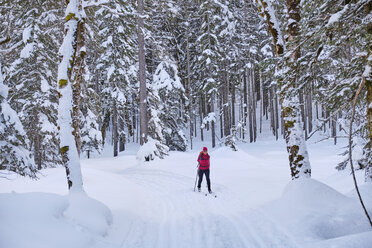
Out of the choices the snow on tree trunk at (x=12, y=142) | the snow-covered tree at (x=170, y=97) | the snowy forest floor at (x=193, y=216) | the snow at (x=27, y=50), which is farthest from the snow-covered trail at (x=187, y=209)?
the snow-covered tree at (x=170, y=97)

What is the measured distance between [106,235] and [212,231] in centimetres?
234

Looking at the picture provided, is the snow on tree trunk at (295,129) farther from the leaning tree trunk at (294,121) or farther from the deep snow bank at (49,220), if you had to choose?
the deep snow bank at (49,220)

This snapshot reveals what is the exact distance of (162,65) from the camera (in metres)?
20.3

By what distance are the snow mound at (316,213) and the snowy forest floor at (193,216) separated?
2cm

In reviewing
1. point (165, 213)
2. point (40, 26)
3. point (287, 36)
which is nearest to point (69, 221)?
point (165, 213)

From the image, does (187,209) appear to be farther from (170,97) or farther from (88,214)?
(170,97)

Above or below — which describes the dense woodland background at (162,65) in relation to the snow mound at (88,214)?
above

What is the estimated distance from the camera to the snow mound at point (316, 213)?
5.71 metres

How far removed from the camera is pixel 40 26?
14.5m

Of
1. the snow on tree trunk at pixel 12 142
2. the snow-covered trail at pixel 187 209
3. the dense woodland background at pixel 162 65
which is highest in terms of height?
the dense woodland background at pixel 162 65

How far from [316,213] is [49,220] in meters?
5.78

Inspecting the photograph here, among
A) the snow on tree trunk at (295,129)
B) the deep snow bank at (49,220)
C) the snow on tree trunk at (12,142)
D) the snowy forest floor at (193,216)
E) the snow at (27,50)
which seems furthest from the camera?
the snow at (27,50)

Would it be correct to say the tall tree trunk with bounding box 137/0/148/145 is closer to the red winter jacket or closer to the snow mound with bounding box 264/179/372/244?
the red winter jacket

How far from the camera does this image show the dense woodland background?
5.75 metres
